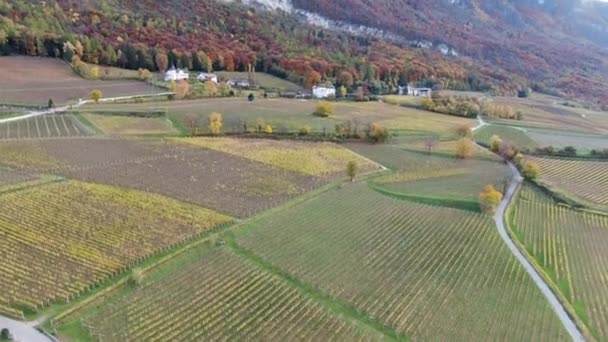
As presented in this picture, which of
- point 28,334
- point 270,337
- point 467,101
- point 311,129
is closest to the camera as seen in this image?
point 28,334

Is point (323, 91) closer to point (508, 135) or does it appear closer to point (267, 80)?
A: point (267, 80)

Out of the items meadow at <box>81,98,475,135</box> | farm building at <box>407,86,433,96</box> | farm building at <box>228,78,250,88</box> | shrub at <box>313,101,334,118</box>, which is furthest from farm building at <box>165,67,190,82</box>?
farm building at <box>407,86,433,96</box>

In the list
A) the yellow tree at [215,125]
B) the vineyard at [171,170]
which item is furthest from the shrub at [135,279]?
the yellow tree at [215,125]

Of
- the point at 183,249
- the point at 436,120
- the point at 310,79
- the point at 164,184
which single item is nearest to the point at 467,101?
the point at 436,120

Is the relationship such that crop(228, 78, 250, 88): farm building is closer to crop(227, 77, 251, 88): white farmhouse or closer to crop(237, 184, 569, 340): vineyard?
crop(227, 77, 251, 88): white farmhouse

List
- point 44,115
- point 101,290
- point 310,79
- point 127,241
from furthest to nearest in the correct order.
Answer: point 310,79
point 44,115
point 127,241
point 101,290

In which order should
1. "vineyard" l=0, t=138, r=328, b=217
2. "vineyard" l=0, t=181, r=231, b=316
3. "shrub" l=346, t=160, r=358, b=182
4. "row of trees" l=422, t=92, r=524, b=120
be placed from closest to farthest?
"vineyard" l=0, t=181, r=231, b=316, "vineyard" l=0, t=138, r=328, b=217, "shrub" l=346, t=160, r=358, b=182, "row of trees" l=422, t=92, r=524, b=120

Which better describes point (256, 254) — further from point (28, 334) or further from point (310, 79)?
point (310, 79)
